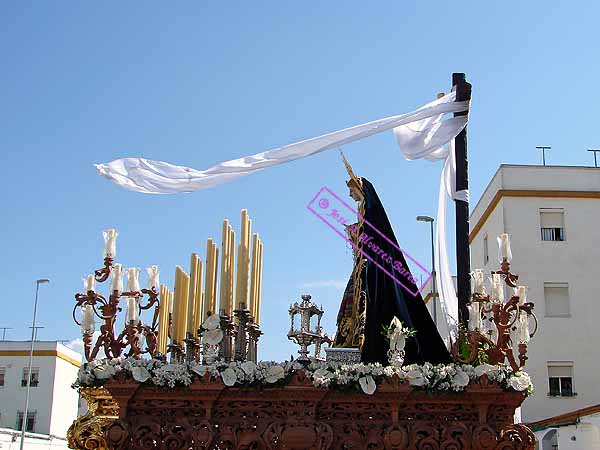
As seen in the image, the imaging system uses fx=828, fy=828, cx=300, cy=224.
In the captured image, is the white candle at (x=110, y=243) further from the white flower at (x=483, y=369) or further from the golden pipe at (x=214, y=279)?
the white flower at (x=483, y=369)

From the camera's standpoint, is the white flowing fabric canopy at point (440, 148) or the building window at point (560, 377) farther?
the building window at point (560, 377)

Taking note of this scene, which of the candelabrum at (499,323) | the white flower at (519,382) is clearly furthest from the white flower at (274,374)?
the white flower at (519,382)

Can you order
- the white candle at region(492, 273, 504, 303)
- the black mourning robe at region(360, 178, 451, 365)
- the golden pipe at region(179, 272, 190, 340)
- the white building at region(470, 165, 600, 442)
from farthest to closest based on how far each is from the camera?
the white building at region(470, 165, 600, 442) → the golden pipe at region(179, 272, 190, 340) → the black mourning robe at region(360, 178, 451, 365) → the white candle at region(492, 273, 504, 303)

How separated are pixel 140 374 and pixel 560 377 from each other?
21.9 meters

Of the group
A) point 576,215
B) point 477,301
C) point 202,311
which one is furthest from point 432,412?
point 576,215

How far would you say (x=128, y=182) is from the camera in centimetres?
1030

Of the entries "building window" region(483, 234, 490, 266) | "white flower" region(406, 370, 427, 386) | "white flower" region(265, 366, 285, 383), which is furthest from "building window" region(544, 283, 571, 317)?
"white flower" region(265, 366, 285, 383)

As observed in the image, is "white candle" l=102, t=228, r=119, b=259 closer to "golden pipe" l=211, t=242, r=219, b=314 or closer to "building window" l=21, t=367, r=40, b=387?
"golden pipe" l=211, t=242, r=219, b=314

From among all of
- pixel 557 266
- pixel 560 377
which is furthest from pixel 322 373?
pixel 557 266

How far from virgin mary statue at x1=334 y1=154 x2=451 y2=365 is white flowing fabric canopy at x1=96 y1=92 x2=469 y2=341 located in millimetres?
756

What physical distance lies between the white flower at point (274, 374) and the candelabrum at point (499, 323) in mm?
2216

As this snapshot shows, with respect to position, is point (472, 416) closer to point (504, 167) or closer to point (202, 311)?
point (202, 311)

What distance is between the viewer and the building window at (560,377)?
2764 cm

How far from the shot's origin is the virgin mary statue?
9930mm
